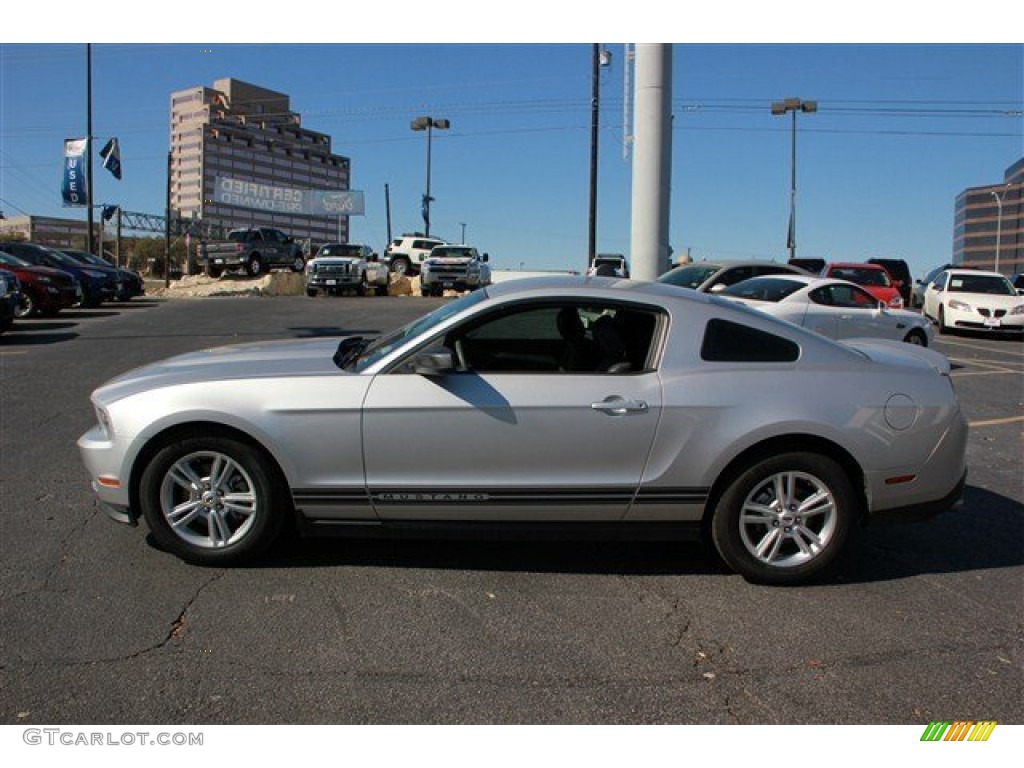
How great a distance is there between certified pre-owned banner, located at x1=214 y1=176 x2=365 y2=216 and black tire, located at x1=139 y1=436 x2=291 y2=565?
57060 millimetres

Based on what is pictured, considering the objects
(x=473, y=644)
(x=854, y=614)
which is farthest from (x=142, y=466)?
(x=854, y=614)

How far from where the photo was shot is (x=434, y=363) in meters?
4.09

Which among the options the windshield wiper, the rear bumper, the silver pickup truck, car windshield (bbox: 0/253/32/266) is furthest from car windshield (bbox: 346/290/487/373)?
the silver pickup truck

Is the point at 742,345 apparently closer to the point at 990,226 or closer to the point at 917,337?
the point at 917,337

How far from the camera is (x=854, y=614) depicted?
4.00 metres

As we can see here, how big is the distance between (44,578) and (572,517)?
8.52ft

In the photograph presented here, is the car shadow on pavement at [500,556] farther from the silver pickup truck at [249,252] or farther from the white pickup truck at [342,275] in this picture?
the silver pickup truck at [249,252]

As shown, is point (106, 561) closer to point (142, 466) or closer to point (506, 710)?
point (142, 466)

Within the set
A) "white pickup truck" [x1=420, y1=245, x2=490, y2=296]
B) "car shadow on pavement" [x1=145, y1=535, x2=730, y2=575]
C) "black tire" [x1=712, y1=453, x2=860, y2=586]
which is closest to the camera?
"black tire" [x1=712, y1=453, x2=860, y2=586]

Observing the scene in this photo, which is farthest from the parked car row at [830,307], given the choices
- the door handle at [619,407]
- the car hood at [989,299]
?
the door handle at [619,407]

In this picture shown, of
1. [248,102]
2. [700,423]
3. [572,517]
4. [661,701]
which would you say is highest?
[248,102]

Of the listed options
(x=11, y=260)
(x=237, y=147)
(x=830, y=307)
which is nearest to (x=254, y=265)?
(x=11, y=260)

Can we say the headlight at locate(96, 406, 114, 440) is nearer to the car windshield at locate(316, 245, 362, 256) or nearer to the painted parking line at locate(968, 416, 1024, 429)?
the painted parking line at locate(968, 416, 1024, 429)

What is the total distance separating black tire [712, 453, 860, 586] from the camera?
421cm
